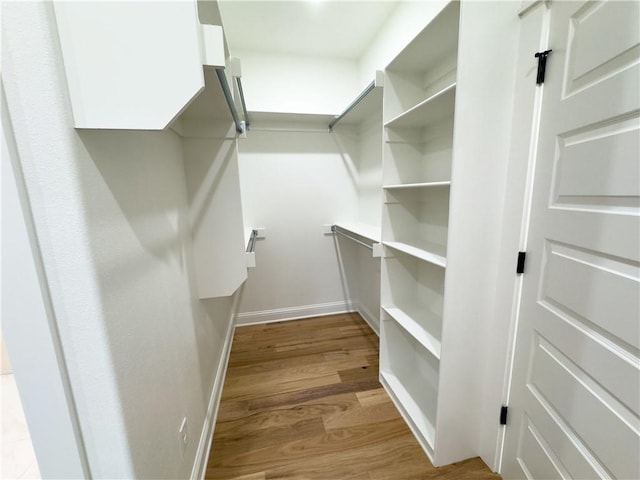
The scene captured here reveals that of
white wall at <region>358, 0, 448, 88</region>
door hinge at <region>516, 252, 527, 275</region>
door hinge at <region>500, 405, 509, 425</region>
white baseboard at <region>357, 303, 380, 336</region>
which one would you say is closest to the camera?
door hinge at <region>516, 252, 527, 275</region>

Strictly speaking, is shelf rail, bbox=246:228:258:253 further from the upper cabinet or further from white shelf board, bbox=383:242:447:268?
the upper cabinet

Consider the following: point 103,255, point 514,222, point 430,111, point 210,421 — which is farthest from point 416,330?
point 103,255

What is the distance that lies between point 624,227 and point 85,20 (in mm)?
1468

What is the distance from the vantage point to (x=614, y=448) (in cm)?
79

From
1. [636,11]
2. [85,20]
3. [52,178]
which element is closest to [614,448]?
[636,11]

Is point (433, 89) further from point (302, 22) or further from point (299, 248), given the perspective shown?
point (299, 248)

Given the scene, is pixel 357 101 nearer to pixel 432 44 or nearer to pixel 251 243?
pixel 432 44

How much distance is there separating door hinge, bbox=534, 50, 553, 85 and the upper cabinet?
1.20 meters

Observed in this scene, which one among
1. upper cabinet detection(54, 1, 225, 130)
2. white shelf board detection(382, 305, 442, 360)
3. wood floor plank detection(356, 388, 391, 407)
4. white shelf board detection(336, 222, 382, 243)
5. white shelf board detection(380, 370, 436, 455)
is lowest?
wood floor plank detection(356, 388, 391, 407)

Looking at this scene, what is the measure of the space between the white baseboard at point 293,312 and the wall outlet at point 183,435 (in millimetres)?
1680

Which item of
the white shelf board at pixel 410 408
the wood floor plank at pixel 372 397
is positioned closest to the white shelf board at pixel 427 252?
the white shelf board at pixel 410 408

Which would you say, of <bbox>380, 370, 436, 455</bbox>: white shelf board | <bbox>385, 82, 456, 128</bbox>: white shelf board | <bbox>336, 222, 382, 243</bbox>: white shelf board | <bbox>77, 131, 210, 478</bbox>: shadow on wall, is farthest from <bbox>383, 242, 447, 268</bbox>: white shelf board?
<bbox>77, 131, 210, 478</bbox>: shadow on wall

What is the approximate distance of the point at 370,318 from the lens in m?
2.70

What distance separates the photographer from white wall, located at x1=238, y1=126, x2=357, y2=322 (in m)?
2.57
